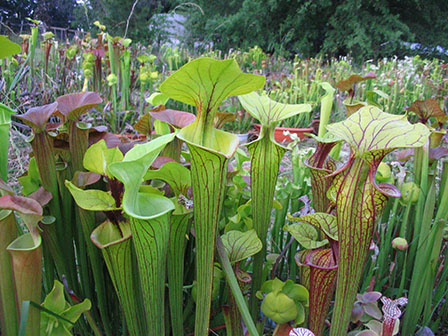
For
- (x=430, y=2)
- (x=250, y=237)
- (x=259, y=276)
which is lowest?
(x=259, y=276)

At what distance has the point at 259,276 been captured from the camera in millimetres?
668

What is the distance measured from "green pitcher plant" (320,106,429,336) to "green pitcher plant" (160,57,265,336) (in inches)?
5.9

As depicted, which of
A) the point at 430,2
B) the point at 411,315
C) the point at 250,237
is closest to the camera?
the point at 250,237

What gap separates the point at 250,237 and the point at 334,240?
14 centimetres

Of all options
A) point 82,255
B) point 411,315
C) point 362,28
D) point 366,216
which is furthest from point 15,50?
point 362,28

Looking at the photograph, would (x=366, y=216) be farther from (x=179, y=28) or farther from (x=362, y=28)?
(x=179, y=28)

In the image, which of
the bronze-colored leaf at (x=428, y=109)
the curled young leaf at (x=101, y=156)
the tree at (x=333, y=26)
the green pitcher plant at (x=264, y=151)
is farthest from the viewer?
the tree at (x=333, y=26)

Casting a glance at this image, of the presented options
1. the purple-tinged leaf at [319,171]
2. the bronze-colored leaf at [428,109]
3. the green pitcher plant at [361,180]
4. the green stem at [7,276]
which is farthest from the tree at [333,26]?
the green stem at [7,276]

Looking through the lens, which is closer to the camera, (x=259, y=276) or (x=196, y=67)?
(x=196, y=67)

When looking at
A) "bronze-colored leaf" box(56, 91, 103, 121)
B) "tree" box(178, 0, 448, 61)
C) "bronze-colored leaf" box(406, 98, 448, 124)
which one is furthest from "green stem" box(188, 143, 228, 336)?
"tree" box(178, 0, 448, 61)

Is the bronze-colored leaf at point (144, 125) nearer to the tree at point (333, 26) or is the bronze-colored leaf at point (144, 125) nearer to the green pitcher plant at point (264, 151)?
the green pitcher plant at point (264, 151)

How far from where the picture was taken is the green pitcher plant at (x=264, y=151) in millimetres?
568

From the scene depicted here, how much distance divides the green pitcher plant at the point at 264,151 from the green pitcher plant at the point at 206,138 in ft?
0.44

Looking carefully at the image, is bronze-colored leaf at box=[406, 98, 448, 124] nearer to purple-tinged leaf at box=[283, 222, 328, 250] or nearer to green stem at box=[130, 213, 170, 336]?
purple-tinged leaf at box=[283, 222, 328, 250]
